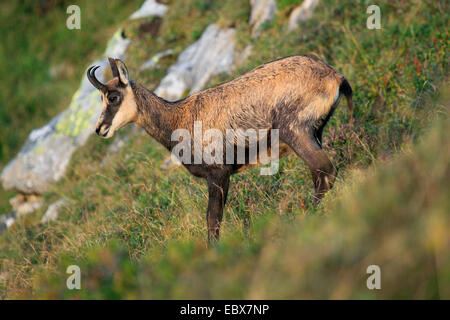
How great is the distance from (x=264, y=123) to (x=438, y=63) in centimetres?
299

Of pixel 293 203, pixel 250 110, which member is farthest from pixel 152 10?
pixel 293 203

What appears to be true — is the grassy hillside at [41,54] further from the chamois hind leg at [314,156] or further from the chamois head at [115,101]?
the chamois hind leg at [314,156]

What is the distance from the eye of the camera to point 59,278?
3885 millimetres

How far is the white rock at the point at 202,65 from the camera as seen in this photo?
10031 millimetres

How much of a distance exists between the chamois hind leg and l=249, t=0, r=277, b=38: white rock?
5274mm

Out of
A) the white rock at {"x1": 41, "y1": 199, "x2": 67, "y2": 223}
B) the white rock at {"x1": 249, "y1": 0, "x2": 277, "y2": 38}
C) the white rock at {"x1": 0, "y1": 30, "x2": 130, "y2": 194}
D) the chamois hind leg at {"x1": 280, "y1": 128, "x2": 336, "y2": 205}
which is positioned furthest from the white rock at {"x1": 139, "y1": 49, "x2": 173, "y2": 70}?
the chamois hind leg at {"x1": 280, "y1": 128, "x2": 336, "y2": 205}

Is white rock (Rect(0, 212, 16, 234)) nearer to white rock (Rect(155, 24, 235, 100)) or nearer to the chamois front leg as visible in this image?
white rock (Rect(155, 24, 235, 100))

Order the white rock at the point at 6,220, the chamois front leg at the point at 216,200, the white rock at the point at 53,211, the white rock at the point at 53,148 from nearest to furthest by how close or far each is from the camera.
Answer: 1. the chamois front leg at the point at 216,200
2. the white rock at the point at 53,211
3. the white rock at the point at 6,220
4. the white rock at the point at 53,148

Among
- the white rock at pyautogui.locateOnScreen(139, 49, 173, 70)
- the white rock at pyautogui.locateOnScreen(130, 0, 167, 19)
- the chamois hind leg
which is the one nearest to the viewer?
the chamois hind leg

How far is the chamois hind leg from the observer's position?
505cm

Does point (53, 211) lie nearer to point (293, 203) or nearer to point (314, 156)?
point (293, 203)

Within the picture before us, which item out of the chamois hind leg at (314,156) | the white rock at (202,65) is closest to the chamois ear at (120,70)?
the chamois hind leg at (314,156)

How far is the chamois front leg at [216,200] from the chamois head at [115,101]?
1291 millimetres

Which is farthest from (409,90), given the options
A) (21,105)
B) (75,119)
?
(21,105)
